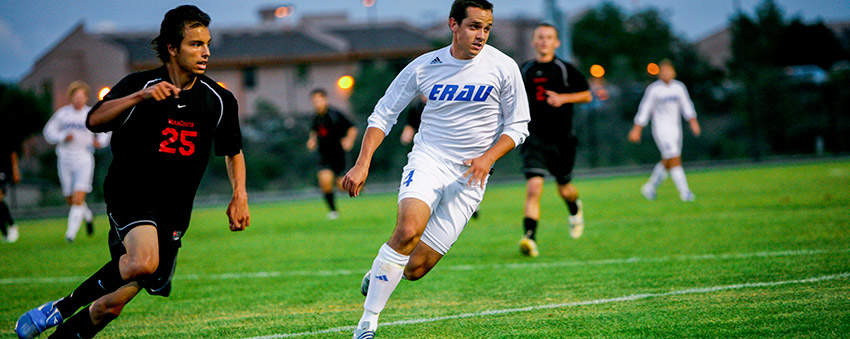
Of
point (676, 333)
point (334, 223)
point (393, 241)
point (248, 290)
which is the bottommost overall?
point (334, 223)

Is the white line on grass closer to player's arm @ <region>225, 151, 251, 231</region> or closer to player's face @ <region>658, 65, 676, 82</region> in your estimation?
player's arm @ <region>225, 151, 251, 231</region>

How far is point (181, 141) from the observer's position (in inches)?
190

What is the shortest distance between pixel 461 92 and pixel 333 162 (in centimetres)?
1188

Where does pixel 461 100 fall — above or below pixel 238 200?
above

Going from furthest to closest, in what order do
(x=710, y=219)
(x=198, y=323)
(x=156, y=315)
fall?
1. (x=710, y=219)
2. (x=156, y=315)
3. (x=198, y=323)

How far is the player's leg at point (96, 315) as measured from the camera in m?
4.64

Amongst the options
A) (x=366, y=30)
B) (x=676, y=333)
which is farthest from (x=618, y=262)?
(x=366, y=30)

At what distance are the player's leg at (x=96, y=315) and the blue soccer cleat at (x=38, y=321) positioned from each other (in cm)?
13

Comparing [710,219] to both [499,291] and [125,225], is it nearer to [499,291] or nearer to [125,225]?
[499,291]

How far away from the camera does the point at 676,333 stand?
474 centimetres

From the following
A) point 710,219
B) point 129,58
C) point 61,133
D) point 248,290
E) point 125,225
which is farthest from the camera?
point 129,58

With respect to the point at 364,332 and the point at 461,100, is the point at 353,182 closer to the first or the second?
the point at 364,332

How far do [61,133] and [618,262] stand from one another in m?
9.84

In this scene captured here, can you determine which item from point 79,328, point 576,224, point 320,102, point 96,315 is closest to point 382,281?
point 96,315
